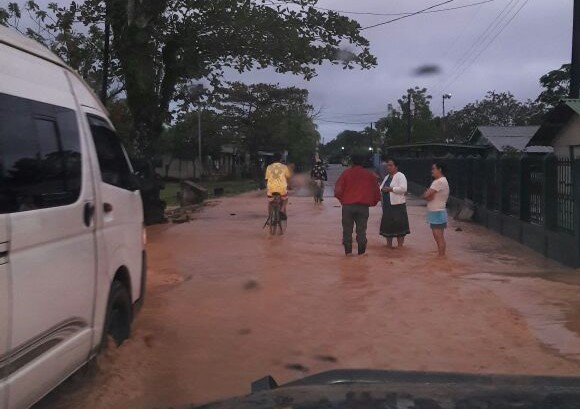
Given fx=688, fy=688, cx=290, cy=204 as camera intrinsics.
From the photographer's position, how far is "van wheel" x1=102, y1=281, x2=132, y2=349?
4.59 m

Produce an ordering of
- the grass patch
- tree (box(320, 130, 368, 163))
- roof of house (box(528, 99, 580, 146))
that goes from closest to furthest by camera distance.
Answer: roof of house (box(528, 99, 580, 146))
the grass patch
tree (box(320, 130, 368, 163))

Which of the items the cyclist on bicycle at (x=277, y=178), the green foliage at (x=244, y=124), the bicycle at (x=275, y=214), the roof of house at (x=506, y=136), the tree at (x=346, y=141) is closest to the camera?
the cyclist on bicycle at (x=277, y=178)

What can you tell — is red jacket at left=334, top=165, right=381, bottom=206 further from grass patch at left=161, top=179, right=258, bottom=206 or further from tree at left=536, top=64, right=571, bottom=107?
tree at left=536, top=64, right=571, bottom=107

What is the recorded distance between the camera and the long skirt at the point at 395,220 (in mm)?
11875

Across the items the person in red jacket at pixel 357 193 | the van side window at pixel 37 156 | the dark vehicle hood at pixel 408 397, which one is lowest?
the dark vehicle hood at pixel 408 397

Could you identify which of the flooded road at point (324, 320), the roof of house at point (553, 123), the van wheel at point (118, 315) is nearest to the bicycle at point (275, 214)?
the flooded road at point (324, 320)

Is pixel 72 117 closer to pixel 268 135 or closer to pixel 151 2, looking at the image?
pixel 151 2

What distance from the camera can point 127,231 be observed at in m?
5.07

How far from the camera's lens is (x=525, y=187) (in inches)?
507

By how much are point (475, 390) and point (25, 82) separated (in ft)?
8.61

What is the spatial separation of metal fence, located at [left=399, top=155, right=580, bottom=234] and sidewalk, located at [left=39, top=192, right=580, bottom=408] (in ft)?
2.70

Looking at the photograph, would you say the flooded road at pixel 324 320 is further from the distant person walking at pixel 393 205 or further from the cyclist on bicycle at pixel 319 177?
the cyclist on bicycle at pixel 319 177

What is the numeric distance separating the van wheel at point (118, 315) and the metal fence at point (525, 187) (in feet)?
23.5

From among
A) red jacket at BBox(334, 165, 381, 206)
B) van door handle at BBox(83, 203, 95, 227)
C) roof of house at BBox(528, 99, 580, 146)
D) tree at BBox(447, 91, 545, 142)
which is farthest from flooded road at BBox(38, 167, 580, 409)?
tree at BBox(447, 91, 545, 142)
